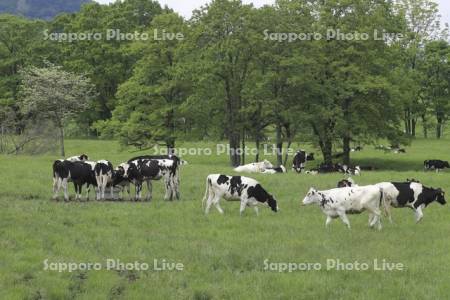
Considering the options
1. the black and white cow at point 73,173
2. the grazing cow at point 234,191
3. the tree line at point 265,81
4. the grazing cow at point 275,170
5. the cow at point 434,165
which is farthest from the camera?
the cow at point 434,165

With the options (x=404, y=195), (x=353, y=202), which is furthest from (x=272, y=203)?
(x=404, y=195)

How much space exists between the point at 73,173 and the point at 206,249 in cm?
923

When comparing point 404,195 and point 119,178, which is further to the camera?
point 119,178

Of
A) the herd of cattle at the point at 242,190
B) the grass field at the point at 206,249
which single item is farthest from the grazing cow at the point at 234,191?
the grass field at the point at 206,249

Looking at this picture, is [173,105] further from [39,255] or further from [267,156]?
[39,255]

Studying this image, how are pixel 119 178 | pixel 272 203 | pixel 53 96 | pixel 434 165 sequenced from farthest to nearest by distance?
pixel 53 96 → pixel 434 165 → pixel 119 178 → pixel 272 203

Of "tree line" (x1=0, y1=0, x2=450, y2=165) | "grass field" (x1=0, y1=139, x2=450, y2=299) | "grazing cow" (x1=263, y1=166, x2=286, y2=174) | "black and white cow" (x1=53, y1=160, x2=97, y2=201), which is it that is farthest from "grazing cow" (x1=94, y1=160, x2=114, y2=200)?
"tree line" (x1=0, y1=0, x2=450, y2=165)

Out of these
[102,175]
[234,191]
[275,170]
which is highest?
[102,175]

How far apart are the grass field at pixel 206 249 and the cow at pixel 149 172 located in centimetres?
86

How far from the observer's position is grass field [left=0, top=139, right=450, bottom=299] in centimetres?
1324

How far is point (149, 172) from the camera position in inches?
987

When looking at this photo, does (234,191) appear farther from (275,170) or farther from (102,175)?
(275,170)

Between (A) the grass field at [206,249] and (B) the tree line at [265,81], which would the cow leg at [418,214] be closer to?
(A) the grass field at [206,249]

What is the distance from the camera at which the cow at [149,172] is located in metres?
24.9
